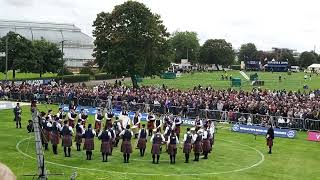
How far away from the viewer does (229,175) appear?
20.2 metres

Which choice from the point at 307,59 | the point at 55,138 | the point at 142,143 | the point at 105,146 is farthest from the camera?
the point at 307,59

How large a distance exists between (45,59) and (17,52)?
4386mm

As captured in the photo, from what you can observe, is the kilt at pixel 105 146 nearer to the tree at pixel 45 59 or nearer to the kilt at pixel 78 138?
the kilt at pixel 78 138

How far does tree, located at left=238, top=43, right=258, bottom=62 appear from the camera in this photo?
184 meters

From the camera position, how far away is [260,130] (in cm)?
3231

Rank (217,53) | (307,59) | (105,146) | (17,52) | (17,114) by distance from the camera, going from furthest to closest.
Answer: (307,59)
(217,53)
(17,52)
(17,114)
(105,146)

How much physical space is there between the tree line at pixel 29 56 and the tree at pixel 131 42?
1356 centimetres

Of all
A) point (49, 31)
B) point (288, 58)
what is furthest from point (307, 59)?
point (49, 31)

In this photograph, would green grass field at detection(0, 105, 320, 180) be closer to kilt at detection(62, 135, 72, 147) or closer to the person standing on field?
kilt at detection(62, 135, 72, 147)

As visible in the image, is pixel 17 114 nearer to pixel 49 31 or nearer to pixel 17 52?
pixel 17 52

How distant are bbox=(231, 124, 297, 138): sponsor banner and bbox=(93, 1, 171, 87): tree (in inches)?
1036

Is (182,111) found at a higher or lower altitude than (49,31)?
lower

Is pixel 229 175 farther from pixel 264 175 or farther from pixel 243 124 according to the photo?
pixel 243 124

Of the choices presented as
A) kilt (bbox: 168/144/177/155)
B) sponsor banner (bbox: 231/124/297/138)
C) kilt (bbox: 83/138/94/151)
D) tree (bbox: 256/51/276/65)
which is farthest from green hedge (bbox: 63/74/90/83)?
tree (bbox: 256/51/276/65)
